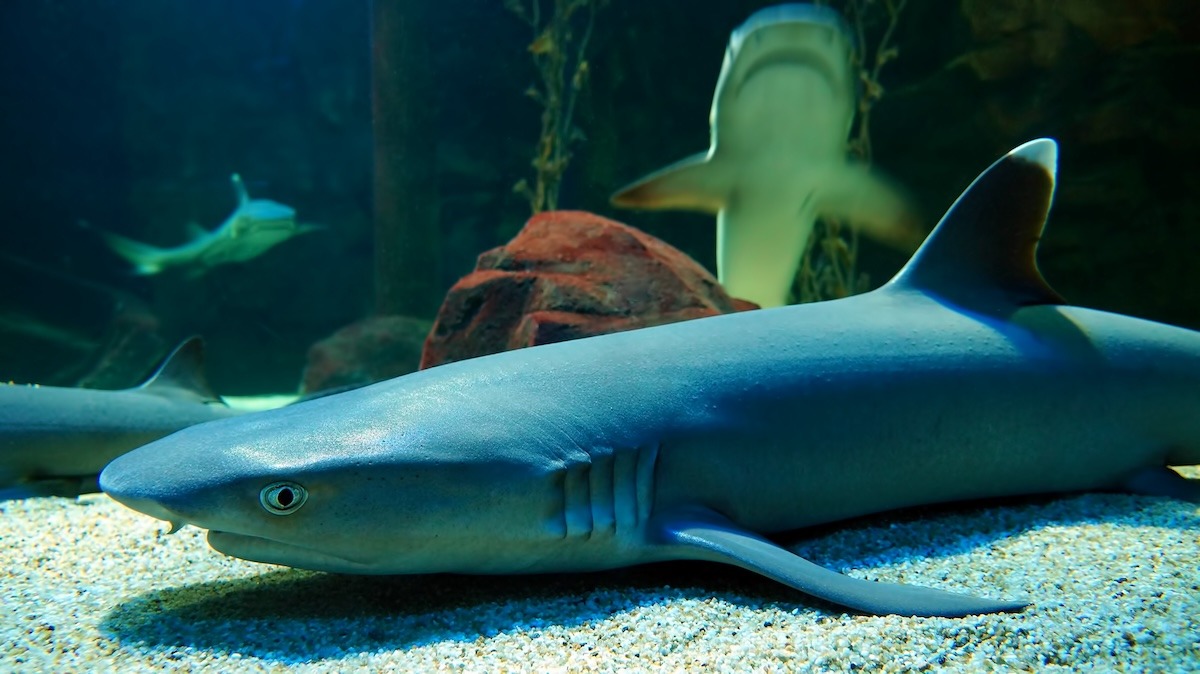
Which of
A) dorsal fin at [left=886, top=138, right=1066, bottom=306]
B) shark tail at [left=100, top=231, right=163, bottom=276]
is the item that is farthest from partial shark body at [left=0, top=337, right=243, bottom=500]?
shark tail at [left=100, top=231, right=163, bottom=276]

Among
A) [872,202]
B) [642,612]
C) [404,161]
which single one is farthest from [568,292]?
[404,161]

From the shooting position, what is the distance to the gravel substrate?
4.74 ft

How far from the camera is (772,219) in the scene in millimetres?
5246

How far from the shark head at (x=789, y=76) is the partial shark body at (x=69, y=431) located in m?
3.81

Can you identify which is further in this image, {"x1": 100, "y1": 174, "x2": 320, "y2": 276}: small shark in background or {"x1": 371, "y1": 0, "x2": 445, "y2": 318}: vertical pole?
{"x1": 100, "y1": 174, "x2": 320, "y2": 276}: small shark in background

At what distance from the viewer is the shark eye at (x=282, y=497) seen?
157 cm

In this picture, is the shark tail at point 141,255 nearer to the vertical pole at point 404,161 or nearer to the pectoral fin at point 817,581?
the vertical pole at point 404,161

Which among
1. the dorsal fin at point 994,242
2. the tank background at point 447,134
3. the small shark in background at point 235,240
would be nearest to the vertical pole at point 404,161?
the tank background at point 447,134

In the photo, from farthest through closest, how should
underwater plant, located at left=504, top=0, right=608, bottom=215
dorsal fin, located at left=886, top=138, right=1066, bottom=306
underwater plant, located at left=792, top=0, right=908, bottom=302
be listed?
underwater plant, located at left=504, top=0, right=608, bottom=215 < underwater plant, located at left=792, top=0, right=908, bottom=302 < dorsal fin, located at left=886, top=138, right=1066, bottom=306

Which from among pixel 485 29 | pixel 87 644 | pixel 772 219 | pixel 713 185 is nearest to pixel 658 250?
pixel 713 185

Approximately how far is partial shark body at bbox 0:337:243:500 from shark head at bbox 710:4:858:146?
381cm

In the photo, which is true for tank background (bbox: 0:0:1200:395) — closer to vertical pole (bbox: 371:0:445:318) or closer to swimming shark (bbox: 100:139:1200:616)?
vertical pole (bbox: 371:0:445:318)

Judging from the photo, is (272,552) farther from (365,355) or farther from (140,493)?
(365,355)

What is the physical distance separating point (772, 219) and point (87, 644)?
468 cm
